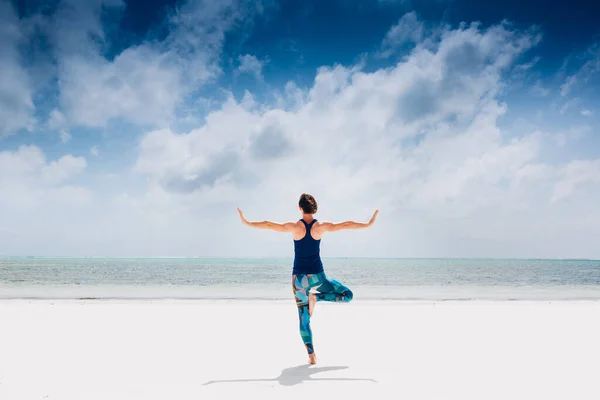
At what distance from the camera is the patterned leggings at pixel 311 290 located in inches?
202

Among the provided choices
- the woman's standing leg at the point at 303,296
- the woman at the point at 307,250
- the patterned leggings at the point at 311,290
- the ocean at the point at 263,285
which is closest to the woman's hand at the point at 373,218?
the woman at the point at 307,250

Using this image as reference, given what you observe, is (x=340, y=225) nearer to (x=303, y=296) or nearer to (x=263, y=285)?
(x=303, y=296)

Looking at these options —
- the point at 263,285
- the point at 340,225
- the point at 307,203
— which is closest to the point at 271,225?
the point at 307,203
